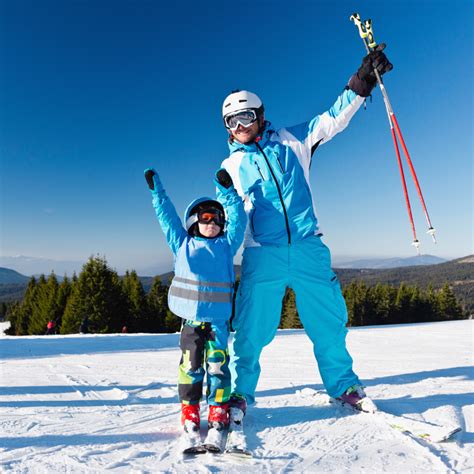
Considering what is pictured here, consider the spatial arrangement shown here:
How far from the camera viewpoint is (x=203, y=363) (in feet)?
8.71

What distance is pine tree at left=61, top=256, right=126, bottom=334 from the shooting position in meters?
27.2

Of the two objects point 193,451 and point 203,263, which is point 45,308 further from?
point 193,451

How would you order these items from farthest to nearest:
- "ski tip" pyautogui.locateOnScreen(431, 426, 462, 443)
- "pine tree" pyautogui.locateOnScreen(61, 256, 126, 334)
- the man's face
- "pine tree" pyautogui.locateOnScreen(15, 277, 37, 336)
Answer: "pine tree" pyautogui.locateOnScreen(15, 277, 37, 336)
"pine tree" pyautogui.locateOnScreen(61, 256, 126, 334)
the man's face
"ski tip" pyautogui.locateOnScreen(431, 426, 462, 443)

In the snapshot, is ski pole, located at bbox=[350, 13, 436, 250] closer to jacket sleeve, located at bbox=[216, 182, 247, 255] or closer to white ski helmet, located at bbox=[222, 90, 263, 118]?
white ski helmet, located at bbox=[222, 90, 263, 118]

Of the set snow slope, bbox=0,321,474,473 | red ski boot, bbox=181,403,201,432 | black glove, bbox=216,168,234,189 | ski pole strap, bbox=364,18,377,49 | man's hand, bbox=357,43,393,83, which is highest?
ski pole strap, bbox=364,18,377,49

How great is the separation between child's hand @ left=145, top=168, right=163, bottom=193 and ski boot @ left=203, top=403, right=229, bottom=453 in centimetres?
156

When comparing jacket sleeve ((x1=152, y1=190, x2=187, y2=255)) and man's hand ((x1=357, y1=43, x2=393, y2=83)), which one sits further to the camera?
man's hand ((x1=357, y1=43, x2=393, y2=83))

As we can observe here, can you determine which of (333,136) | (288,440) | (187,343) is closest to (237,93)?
(333,136)

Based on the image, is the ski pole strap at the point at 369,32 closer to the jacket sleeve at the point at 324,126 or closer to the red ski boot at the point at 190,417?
the jacket sleeve at the point at 324,126

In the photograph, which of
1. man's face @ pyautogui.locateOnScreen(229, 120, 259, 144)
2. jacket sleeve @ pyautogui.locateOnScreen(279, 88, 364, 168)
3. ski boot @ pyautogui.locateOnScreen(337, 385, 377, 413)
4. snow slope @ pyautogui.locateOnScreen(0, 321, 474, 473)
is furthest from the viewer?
man's face @ pyautogui.locateOnScreen(229, 120, 259, 144)

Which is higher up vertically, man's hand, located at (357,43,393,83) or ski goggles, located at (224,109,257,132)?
man's hand, located at (357,43,393,83)

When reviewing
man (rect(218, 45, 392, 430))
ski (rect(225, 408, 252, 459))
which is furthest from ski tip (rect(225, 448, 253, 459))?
man (rect(218, 45, 392, 430))

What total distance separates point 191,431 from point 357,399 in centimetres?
128

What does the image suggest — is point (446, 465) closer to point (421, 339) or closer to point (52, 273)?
point (421, 339)
